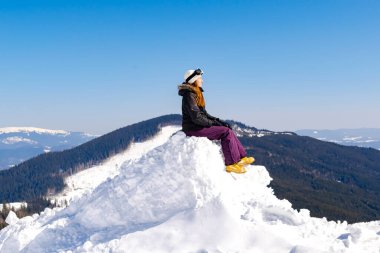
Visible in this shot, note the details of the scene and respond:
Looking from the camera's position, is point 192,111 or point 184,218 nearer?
point 184,218

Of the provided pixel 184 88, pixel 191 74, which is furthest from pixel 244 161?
pixel 191 74

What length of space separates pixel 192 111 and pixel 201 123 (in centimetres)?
50

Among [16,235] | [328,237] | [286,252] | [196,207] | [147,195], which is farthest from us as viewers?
[16,235]

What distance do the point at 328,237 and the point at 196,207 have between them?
11.7ft

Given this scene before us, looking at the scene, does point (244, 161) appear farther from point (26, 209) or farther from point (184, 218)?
point (26, 209)

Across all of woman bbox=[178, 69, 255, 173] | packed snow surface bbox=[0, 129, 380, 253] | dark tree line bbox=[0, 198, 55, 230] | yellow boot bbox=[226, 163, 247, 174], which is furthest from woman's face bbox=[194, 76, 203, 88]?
dark tree line bbox=[0, 198, 55, 230]

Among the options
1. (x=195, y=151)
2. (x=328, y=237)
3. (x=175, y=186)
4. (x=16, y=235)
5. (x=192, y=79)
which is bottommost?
(x=16, y=235)

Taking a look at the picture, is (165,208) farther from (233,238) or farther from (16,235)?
(16,235)

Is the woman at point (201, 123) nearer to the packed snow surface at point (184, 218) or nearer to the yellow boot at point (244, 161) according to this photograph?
the yellow boot at point (244, 161)

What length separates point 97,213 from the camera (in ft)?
43.7

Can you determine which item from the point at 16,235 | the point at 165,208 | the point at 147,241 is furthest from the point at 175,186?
the point at 16,235

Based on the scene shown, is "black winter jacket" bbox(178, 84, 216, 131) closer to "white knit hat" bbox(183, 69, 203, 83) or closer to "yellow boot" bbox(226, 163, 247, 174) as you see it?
"white knit hat" bbox(183, 69, 203, 83)

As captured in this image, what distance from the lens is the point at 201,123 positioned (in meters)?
14.4

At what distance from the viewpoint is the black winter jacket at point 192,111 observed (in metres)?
14.3
